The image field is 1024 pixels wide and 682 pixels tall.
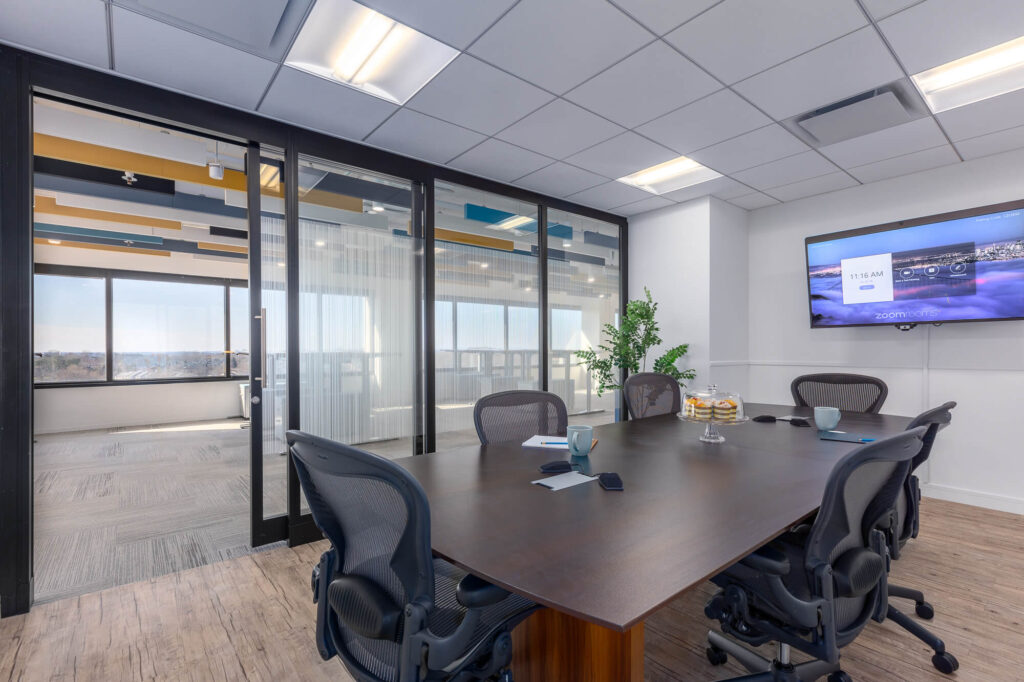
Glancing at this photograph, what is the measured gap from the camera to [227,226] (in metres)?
6.68

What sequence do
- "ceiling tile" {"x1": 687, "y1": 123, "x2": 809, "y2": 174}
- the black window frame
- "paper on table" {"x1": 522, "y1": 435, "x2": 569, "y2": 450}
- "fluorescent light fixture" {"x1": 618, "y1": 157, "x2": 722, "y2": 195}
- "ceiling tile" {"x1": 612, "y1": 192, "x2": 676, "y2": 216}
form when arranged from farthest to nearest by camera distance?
the black window frame
"ceiling tile" {"x1": 612, "y1": 192, "x2": 676, "y2": 216}
"fluorescent light fixture" {"x1": 618, "y1": 157, "x2": 722, "y2": 195}
"ceiling tile" {"x1": 687, "y1": 123, "x2": 809, "y2": 174}
"paper on table" {"x1": 522, "y1": 435, "x2": 569, "y2": 450}

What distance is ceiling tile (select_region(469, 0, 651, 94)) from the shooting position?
2.15 m

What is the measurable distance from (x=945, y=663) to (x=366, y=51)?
388cm

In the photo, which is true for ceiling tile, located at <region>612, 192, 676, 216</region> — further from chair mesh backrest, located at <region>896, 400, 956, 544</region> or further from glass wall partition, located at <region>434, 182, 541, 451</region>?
chair mesh backrest, located at <region>896, 400, 956, 544</region>

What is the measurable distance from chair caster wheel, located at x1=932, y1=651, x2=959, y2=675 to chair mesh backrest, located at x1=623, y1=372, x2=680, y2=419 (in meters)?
1.78

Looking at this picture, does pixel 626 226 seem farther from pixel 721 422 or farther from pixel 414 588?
pixel 414 588

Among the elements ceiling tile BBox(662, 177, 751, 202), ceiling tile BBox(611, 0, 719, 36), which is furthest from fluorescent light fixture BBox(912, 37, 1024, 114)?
ceiling tile BBox(611, 0, 719, 36)

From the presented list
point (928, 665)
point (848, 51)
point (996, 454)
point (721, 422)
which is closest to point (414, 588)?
point (721, 422)

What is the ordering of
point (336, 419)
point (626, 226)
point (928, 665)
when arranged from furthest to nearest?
point (626, 226)
point (336, 419)
point (928, 665)

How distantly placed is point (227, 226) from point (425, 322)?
14.8ft

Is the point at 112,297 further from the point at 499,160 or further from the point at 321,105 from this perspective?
the point at 499,160

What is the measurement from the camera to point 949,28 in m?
2.28

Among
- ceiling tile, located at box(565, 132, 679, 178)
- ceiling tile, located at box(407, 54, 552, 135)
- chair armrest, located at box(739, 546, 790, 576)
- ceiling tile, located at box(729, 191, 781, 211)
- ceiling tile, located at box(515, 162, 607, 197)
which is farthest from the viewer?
ceiling tile, located at box(729, 191, 781, 211)

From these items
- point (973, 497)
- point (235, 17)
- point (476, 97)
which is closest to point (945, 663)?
point (973, 497)
